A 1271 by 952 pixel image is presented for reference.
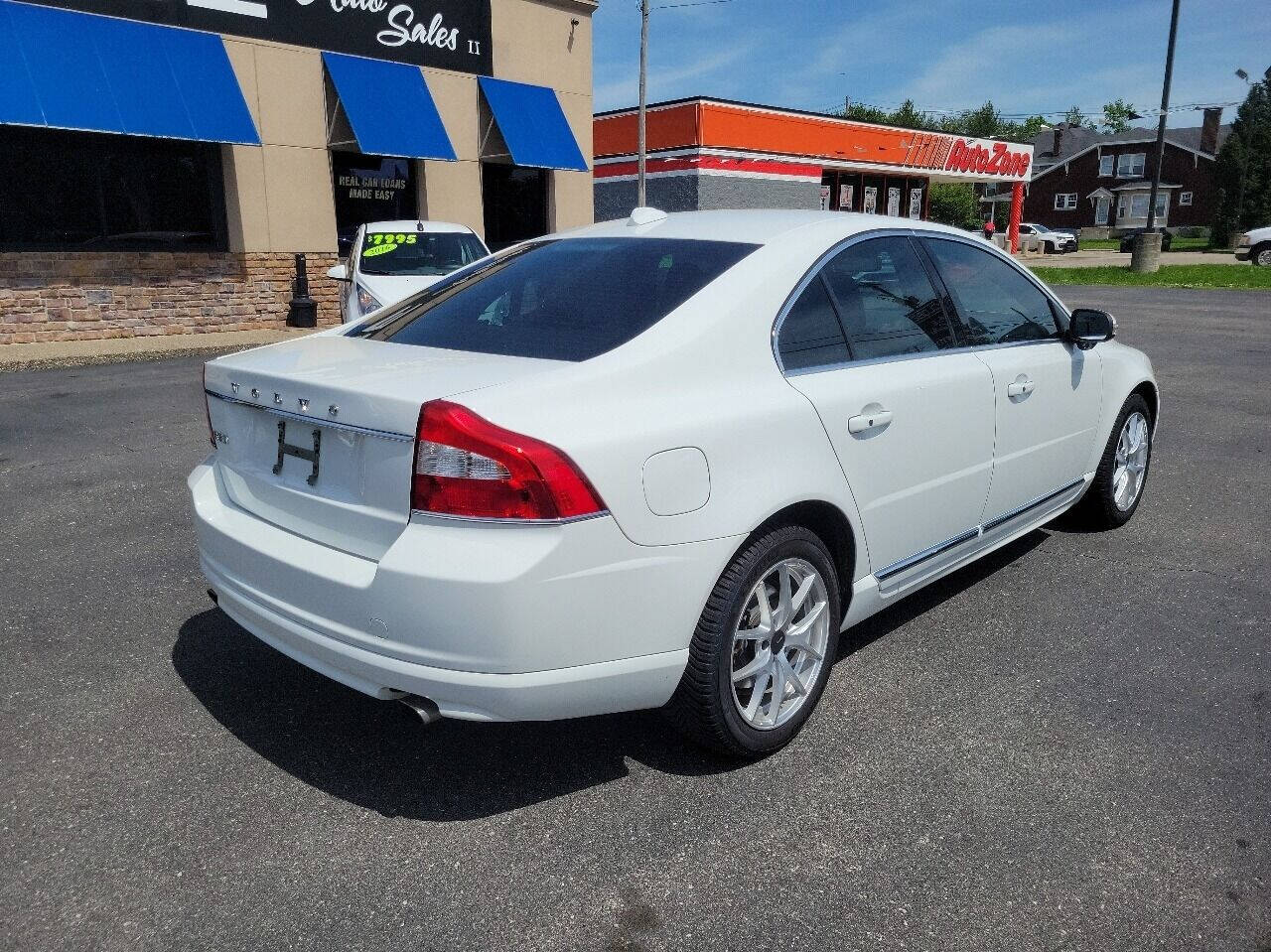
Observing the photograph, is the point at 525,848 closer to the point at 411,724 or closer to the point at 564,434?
the point at 411,724

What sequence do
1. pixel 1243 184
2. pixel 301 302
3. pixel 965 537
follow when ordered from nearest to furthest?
pixel 965 537 < pixel 301 302 < pixel 1243 184

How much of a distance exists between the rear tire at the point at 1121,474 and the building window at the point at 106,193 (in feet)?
47.7

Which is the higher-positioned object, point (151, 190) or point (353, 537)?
point (151, 190)

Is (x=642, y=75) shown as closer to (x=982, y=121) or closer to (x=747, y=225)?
(x=747, y=225)

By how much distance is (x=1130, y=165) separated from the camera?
3091 inches

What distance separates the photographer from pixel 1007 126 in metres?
116

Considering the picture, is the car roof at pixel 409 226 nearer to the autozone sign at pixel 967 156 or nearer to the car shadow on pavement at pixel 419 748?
the car shadow on pavement at pixel 419 748

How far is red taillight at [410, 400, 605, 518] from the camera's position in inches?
96.1

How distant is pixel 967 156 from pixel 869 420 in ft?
126

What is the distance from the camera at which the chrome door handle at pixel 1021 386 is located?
13.1ft

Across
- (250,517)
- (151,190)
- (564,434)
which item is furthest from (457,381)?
(151,190)

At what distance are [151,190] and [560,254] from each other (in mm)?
14016

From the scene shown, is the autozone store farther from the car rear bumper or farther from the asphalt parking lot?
the car rear bumper

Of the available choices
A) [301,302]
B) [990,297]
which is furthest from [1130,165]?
[990,297]
